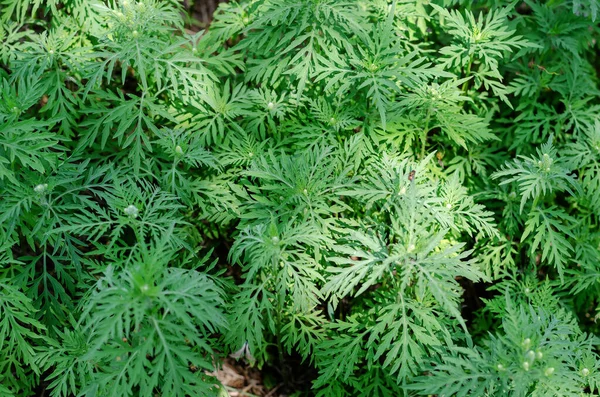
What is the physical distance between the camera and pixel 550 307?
10.9 feet

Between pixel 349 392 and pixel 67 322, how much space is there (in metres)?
1.73

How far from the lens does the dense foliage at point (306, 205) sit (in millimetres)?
2752

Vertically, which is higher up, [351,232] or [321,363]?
[351,232]

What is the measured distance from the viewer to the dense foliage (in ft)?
9.03

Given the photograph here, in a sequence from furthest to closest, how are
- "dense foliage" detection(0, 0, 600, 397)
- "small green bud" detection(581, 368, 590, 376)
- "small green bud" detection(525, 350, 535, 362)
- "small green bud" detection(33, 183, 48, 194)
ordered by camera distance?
"small green bud" detection(33, 183, 48, 194), "small green bud" detection(581, 368, 590, 376), "dense foliage" detection(0, 0, 600, 397), "small green bud" detection(525, 350, 535, 362)

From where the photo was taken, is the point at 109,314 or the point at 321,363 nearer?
the point at 109,314

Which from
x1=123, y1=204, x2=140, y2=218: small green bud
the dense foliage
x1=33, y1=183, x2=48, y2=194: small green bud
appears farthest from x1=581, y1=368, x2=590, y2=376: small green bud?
x1=33, y1=183, x2=48, y2=194: small green bud

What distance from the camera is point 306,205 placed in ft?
10.2

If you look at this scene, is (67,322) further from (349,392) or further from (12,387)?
(349,392)

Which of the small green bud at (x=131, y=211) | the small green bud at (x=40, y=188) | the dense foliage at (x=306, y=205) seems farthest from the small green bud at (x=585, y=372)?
Answer: the small green bud at (x=40, y=188)

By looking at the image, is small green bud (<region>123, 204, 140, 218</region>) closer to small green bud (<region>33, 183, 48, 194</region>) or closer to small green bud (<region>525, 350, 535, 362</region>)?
small green bud (<region>33, 183, 48, 194</region>)

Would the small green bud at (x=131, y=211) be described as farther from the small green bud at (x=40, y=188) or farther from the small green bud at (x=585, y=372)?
the small green bud at (x=585, y=372)

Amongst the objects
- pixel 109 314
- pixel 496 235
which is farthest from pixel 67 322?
pixel 496 235

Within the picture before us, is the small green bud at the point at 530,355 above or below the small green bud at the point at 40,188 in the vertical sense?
above
